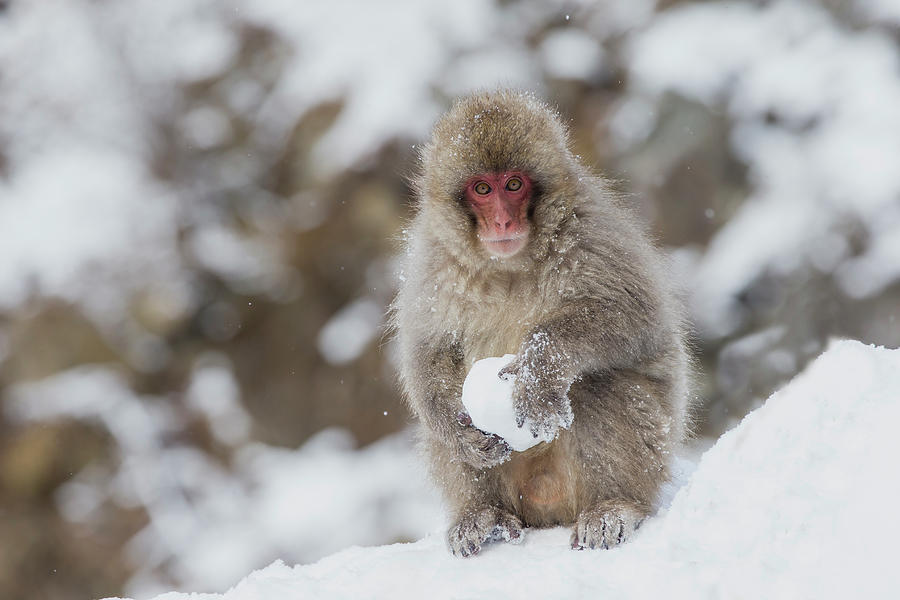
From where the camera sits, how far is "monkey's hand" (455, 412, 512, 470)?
3156 millimetres

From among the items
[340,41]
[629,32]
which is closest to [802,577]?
[629,32]

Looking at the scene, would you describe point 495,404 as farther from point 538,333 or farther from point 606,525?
point 606,525

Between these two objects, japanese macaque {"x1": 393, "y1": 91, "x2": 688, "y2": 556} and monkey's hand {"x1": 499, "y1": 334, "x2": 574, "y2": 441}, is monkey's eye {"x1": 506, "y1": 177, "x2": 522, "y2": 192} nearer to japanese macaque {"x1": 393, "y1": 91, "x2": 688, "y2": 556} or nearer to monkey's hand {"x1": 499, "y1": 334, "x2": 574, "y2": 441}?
japanese macaque {"x1": 393, "y1": 91, "x2": 688, "y2": 556}

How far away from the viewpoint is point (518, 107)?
3.42m

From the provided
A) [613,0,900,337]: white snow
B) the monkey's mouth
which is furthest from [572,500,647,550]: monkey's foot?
[613,0,900,337]: white snow

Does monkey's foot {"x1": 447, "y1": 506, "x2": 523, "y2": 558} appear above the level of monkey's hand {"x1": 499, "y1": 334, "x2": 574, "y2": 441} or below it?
below

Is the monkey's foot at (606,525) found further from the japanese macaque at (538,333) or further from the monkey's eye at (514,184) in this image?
the monkey's eye at (514,184)

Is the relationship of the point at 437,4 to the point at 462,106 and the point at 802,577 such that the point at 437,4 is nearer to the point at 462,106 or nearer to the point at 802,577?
the point at 462,106

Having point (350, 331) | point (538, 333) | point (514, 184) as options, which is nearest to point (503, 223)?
point (514, 184)

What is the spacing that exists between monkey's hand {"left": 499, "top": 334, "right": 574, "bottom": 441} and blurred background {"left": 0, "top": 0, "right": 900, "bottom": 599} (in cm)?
539

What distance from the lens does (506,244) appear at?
3.20 m

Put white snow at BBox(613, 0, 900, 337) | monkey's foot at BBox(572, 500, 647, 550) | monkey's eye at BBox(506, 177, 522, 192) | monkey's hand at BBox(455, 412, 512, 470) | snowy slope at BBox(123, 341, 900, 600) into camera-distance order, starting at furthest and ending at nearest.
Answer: white snow at BBox(613, 0, 900, 337)
monkey's eye at BBox(506, 177, 522, 192)
monkey's hand at BBox(455, 412, 512, 470)
monkey's foot at BBox(572, 500, 647, 550)
snowy slope at BBox(123, 341, 900, 600)

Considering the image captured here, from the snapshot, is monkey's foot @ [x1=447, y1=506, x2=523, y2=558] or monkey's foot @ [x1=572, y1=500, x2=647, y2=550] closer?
monkey's foot @ [x1=572, y1=500, x2=647, y2=550]

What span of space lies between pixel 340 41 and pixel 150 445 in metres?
4.85
